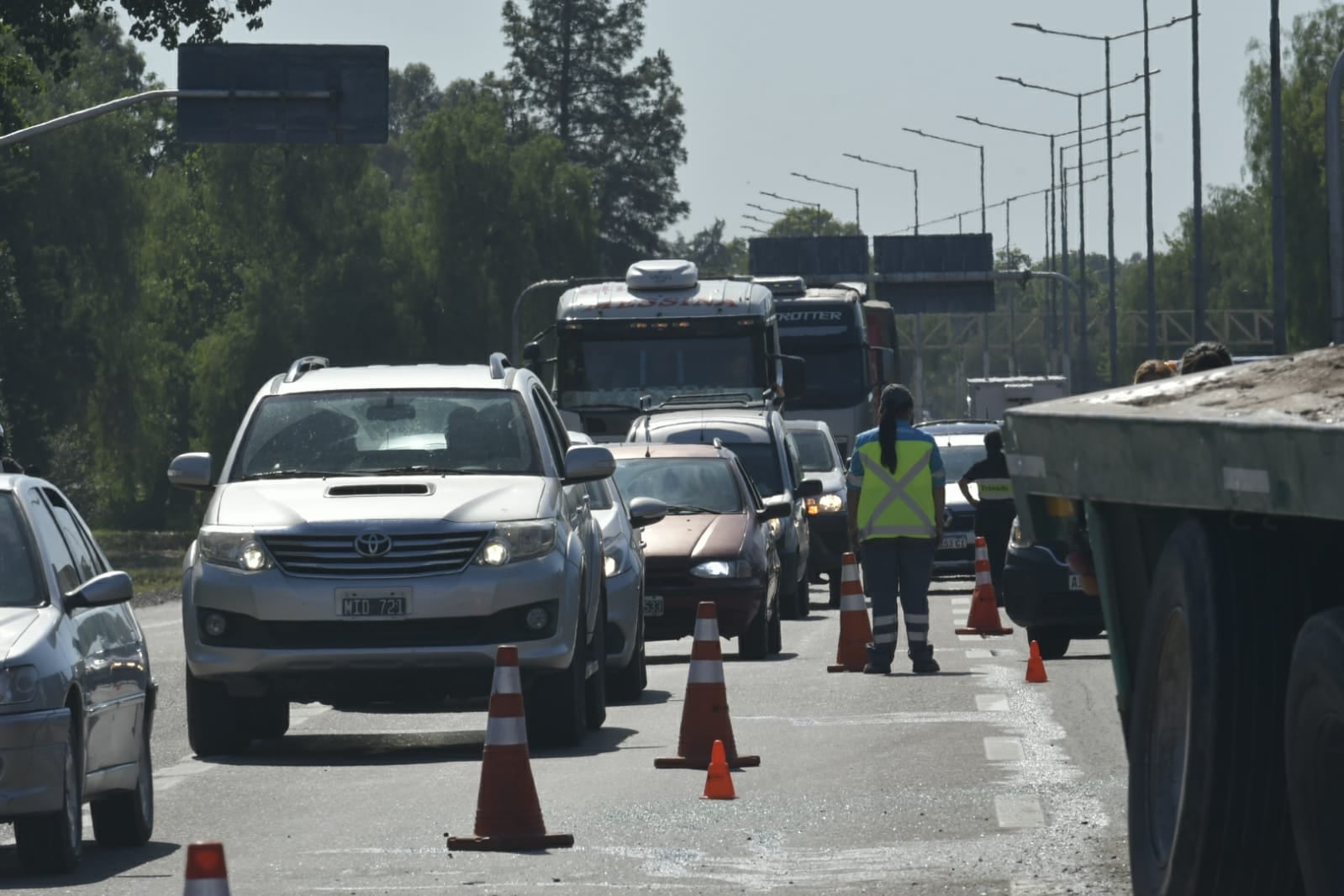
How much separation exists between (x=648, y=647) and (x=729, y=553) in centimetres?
364

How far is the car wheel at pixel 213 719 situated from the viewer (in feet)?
46.9

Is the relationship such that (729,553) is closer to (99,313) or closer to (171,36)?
(171,36)

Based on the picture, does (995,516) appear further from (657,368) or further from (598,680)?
(598,680)

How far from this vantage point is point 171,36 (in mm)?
41656

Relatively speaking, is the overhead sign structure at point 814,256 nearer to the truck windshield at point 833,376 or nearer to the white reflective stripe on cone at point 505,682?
the truck windshield at point 833,376

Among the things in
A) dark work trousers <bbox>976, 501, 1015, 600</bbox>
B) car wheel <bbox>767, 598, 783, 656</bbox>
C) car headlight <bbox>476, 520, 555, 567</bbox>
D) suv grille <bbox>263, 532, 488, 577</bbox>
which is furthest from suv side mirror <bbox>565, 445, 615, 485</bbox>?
dark work trousers <bbox>976, 501, 1015, 600</bbox>

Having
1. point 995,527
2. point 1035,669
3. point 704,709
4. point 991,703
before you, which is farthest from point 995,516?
point 704,709

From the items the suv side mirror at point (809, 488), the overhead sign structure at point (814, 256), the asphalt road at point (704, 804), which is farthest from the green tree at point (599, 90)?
the asphalt road at point (704, 804)

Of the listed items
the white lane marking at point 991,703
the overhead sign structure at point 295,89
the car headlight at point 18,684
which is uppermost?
the overhead sign structure at point 295,89

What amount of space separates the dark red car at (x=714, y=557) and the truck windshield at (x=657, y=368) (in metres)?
10.4

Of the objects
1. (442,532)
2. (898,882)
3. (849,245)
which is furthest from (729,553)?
(849,245)

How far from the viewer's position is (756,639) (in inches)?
842

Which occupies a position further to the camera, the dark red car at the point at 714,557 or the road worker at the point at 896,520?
the dark red car at the point at 714,557

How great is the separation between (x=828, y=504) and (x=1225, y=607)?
2430 centimetres
